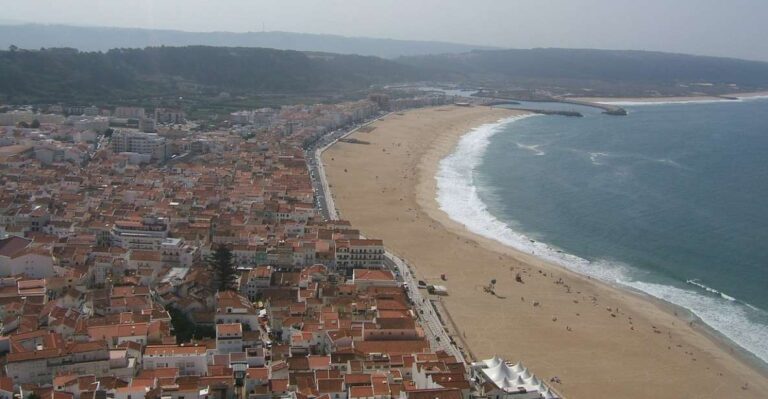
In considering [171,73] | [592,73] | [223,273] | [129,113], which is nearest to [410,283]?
[223,273]

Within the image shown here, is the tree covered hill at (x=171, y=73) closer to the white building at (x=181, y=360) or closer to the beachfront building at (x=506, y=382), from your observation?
the white building at (x=181, y=360)

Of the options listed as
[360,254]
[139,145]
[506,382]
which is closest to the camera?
[506,382]

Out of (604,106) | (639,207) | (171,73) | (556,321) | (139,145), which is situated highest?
(171,73)

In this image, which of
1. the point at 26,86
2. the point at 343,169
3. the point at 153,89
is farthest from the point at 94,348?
the point at 153,89

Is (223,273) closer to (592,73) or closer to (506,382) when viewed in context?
(506,382)

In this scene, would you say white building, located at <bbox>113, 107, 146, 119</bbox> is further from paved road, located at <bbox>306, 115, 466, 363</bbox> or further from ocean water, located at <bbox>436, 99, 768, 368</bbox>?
ocean water, located at <bbox>436, 99, 768, 368</bbox>

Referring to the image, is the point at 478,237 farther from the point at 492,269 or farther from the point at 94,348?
the point at 94,348

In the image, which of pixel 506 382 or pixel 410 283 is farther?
pixel 410 283

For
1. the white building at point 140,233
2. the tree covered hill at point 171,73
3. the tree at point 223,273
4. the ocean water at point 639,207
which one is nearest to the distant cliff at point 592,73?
the tree covered hill at point 171,73
